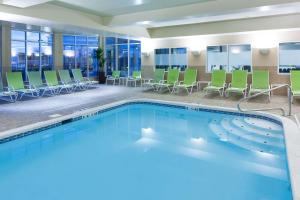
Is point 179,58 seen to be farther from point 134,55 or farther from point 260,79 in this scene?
point 260,79

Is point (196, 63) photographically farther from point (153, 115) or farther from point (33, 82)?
point (33, 82)

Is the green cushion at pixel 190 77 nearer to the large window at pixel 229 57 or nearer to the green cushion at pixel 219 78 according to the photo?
the green cushion at pixel 219 78

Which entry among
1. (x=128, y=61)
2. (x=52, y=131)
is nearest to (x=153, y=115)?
(x=52, y=131)

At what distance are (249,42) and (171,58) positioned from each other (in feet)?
11.6

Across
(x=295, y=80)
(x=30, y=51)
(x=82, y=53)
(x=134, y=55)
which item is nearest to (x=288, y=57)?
(x=295, y=80)

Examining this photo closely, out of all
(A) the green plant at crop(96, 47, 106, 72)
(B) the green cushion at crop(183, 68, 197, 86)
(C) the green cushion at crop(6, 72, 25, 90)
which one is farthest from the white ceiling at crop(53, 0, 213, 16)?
(A) the green plant at crop(96, 47, 106, 72)

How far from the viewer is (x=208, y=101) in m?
8.28

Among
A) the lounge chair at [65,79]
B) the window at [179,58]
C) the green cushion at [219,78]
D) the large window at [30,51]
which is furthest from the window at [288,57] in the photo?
the large window at [30,51]

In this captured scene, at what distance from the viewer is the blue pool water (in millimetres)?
3324

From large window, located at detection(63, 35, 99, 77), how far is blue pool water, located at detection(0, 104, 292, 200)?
8.37 meters

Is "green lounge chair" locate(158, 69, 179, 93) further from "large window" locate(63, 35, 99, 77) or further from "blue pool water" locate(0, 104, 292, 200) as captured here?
"large window" locate(63, 35, 99, 77)

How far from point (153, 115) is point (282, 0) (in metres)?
4.07

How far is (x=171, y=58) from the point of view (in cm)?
1241

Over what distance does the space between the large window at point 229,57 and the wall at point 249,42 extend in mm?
259
